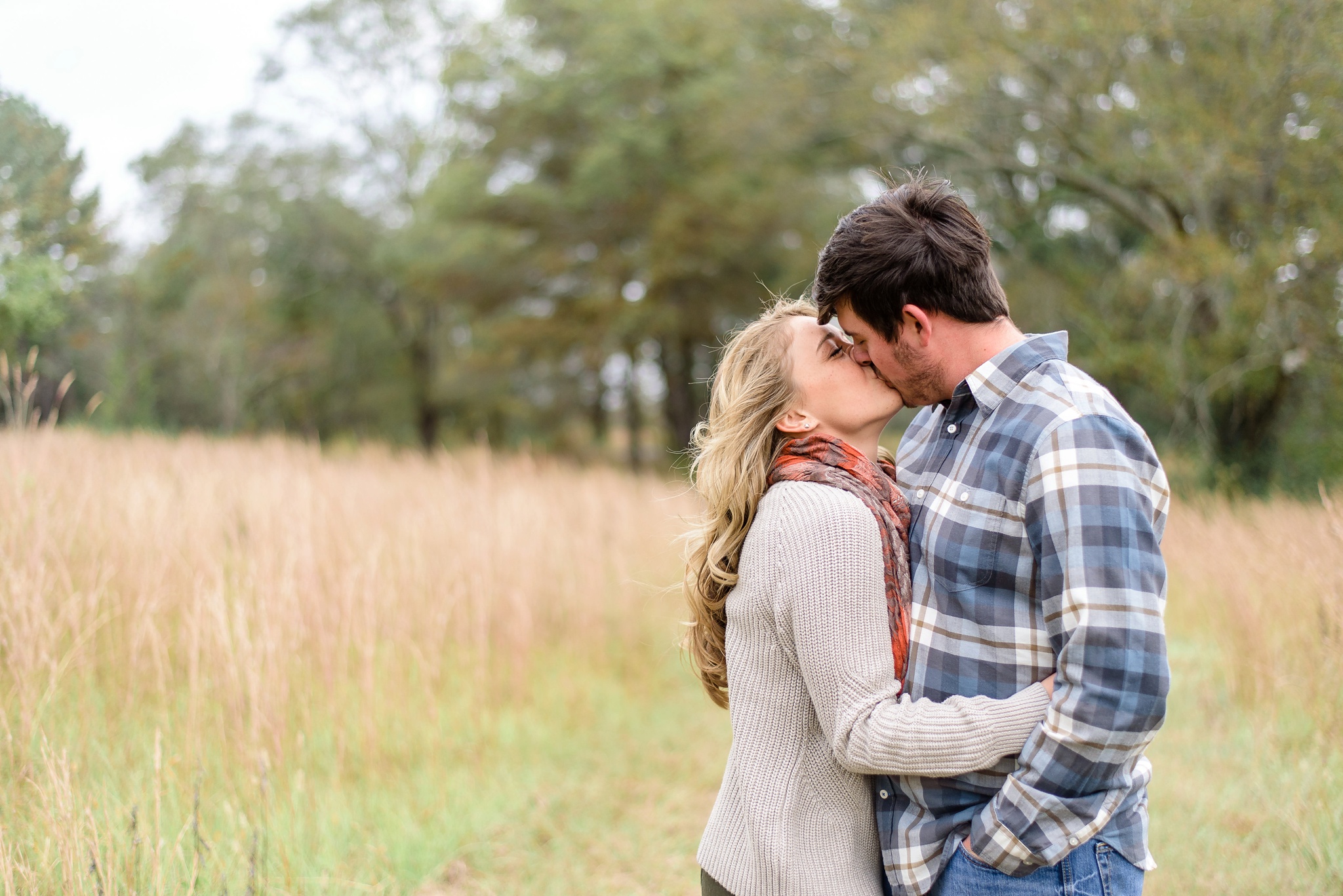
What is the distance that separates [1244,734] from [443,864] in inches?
142

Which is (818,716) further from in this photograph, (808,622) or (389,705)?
(389,705)

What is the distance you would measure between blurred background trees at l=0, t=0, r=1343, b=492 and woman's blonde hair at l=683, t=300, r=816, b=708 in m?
2.19

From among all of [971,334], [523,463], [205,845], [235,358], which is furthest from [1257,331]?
[235,358]

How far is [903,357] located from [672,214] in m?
15.4

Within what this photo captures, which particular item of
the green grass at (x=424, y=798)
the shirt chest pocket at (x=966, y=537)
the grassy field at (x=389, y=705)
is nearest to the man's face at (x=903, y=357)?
the shirt chest pocket at (x=966, y=537)

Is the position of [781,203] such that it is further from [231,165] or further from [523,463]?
[231,165]

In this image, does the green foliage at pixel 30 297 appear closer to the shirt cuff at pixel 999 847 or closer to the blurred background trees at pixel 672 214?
the blurred background trees at pixel 672 214

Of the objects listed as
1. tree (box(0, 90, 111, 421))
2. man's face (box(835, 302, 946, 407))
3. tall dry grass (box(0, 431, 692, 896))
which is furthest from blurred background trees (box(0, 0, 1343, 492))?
man's face (box(835, 302, 946, 407))

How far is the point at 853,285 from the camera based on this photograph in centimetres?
176

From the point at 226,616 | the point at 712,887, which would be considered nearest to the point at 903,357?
the point at 712,887

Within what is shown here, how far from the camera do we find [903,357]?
70.9 inches

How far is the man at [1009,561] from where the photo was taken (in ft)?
4.69

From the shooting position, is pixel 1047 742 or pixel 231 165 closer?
pixel 1047 742

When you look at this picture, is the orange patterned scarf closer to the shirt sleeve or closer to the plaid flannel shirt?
the plaid flannel shirt
